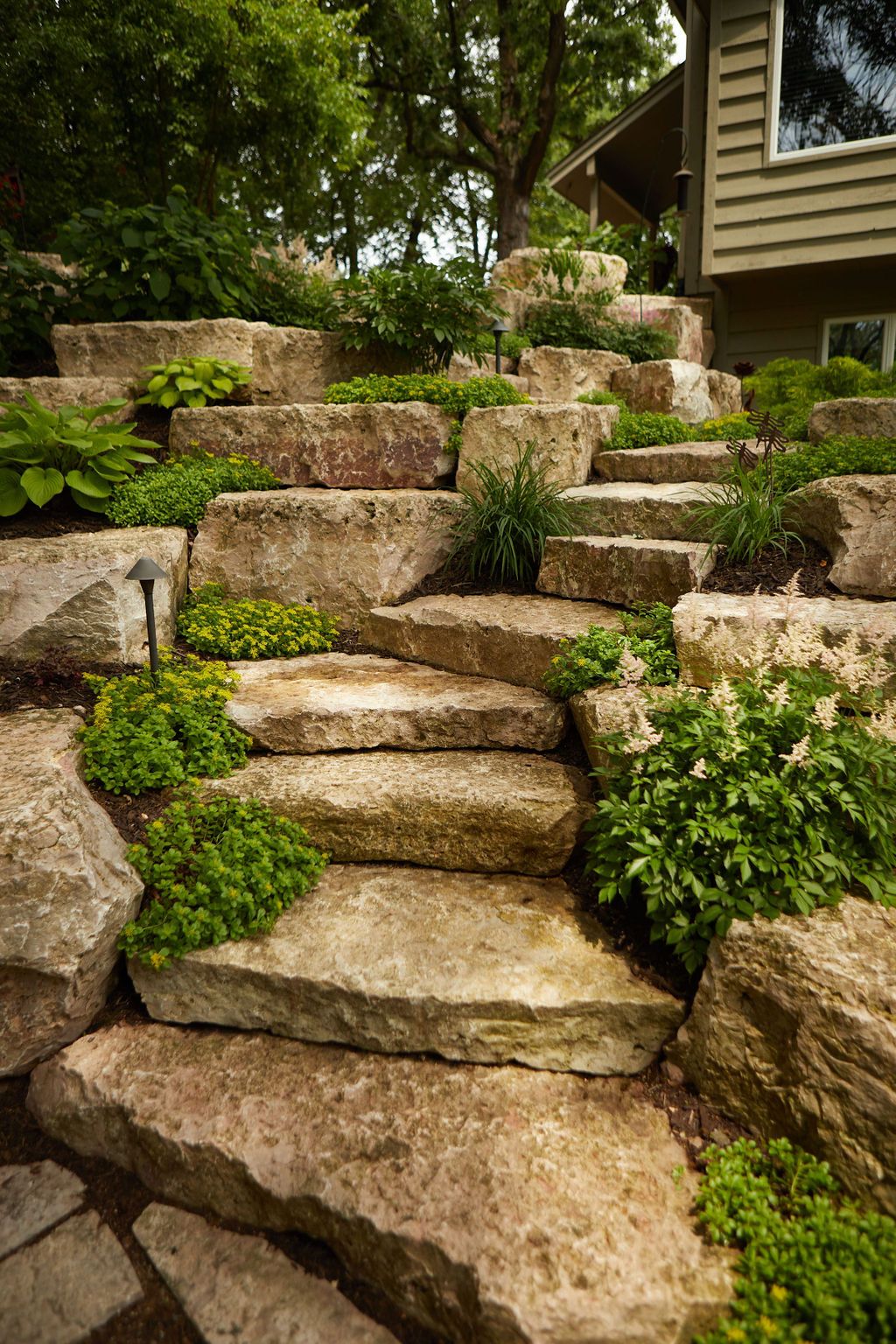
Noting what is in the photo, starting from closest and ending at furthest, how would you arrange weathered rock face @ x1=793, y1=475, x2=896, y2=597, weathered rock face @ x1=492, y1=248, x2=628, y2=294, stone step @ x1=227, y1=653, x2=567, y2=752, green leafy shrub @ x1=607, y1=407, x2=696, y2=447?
1. stone step @ x1=227, y1=653, x2=567, y2=752
2. weathered rock face @ x1=793, y1=475, x2=896, y2=597
3. green leafy shrub @ x1=607, y1=407, x2=696, y2=447
4. weathered rock face @ x1=492, y1=248, x2=628, y2=294

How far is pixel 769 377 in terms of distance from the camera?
7602 millimetres

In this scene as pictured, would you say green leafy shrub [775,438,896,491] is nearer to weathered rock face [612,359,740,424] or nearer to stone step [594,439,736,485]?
stone step [594,439,736,485]

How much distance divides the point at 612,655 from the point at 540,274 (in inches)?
262

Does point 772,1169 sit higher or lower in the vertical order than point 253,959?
lower

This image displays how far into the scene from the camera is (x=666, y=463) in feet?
17.3

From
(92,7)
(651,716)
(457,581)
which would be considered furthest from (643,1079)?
(92,7)

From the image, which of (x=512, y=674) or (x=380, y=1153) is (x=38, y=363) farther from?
(x=380, y=1153)

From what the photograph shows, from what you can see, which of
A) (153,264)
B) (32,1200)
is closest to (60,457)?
(153,264)

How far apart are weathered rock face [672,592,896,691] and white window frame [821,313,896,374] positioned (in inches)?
281

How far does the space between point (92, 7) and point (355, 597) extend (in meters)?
8.09

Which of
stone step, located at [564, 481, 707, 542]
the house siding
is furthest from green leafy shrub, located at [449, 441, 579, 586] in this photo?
the house siding

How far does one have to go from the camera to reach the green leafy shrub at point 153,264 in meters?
6.34

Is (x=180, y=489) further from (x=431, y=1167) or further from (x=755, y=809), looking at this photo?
(x=431, y=1167)

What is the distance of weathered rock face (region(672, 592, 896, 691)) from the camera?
309 centimetres
